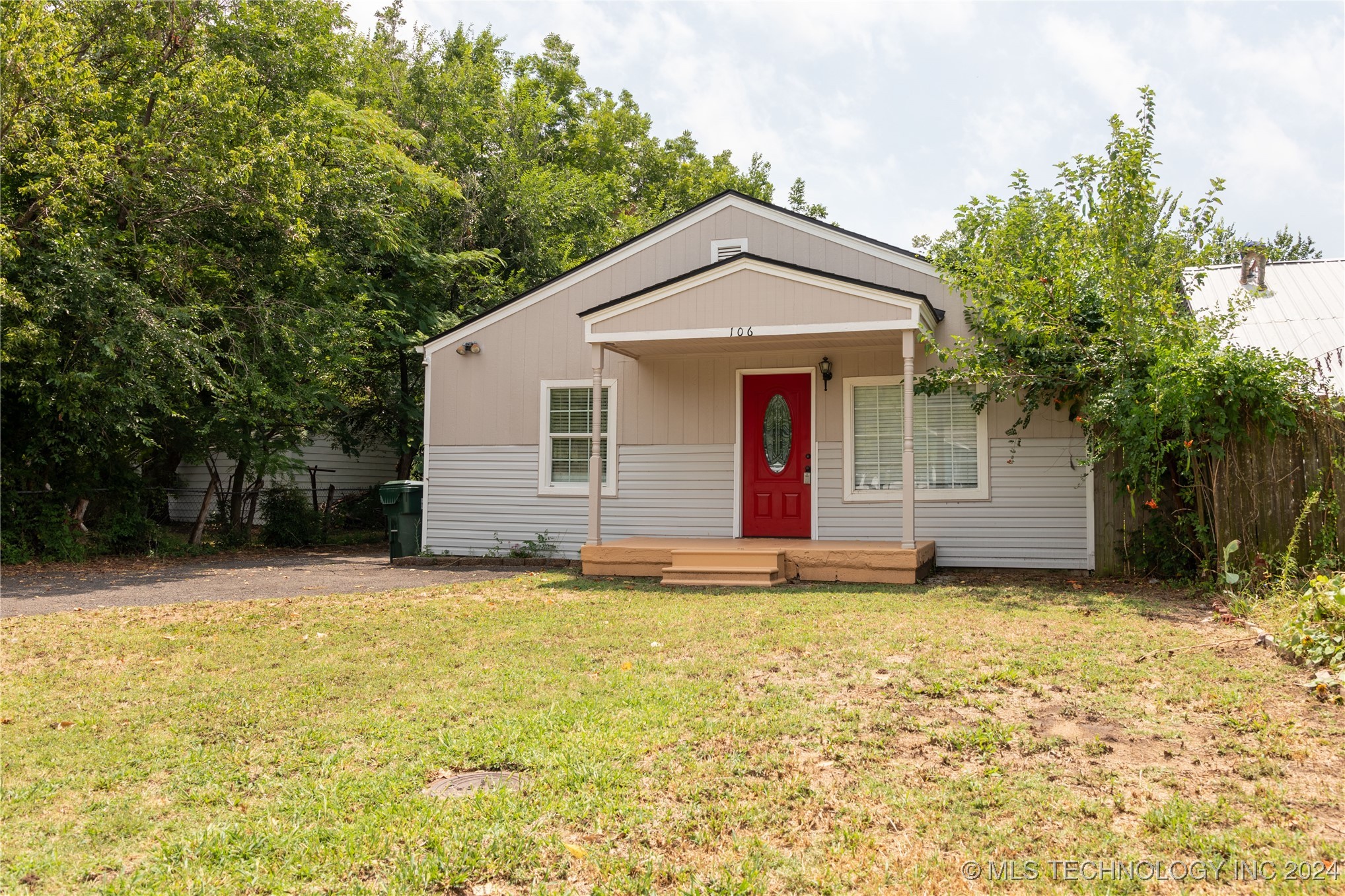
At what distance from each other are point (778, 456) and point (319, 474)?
1185 centimetres

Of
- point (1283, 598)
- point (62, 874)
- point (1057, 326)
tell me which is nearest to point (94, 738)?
point (62, 874)

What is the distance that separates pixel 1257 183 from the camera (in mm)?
11203

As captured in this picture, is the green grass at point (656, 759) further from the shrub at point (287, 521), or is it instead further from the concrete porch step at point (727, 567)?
the shrub at point (287, 521)

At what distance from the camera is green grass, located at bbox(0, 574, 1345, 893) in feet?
8.68

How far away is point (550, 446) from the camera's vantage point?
12.1m

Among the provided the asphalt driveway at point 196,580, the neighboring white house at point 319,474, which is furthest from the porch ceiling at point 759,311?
the neighboring white house at point 319,474

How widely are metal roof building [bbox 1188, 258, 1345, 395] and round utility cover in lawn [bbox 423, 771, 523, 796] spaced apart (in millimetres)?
9902

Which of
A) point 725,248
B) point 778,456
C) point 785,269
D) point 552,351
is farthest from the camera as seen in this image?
point 552,351

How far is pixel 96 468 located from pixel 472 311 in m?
7.74

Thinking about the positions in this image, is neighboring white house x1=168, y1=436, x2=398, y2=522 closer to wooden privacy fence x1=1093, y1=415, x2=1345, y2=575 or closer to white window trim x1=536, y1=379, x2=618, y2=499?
white window trim x1=536, y1=379, x2=618, y2=499

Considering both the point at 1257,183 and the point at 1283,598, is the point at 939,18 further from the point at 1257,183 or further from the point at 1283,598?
the point at 1283,598

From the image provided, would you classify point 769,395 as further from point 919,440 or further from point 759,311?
point 919,440

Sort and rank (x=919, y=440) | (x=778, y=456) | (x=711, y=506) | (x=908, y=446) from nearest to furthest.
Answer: (x=908, y=446) → (x=919, y=440) → (x=778, y=456) → (x=711, y=506)

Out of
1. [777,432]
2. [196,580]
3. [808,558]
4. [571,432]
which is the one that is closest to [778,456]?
[777,432]
